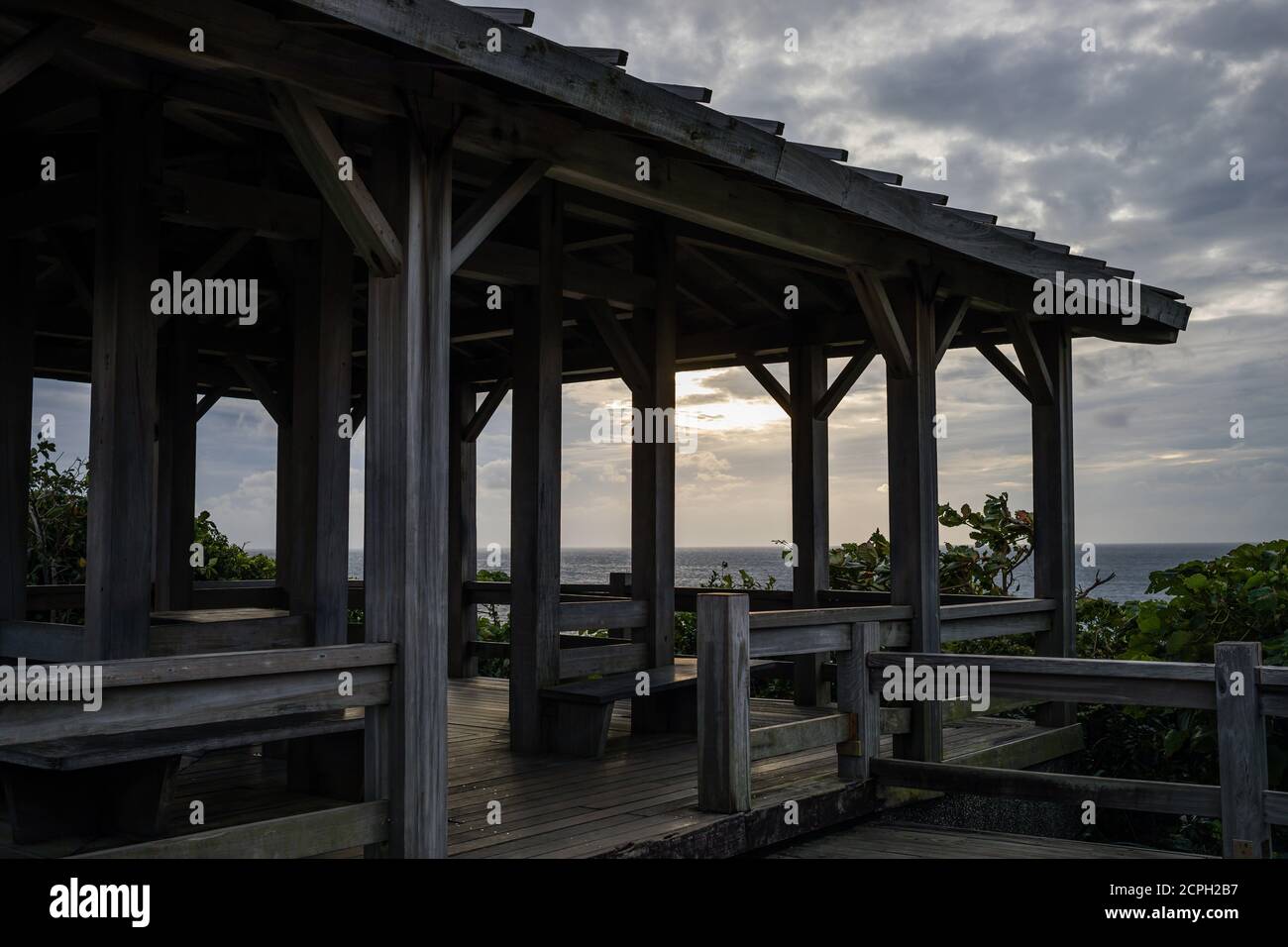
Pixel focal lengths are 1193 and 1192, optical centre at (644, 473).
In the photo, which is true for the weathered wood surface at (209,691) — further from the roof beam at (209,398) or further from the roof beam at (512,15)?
the roof beam at (209,398)

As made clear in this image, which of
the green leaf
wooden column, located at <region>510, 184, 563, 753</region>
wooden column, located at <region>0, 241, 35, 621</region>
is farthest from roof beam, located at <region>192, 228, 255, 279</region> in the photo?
the green leaf

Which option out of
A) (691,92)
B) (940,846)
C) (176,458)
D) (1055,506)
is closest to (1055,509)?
(1055,506)

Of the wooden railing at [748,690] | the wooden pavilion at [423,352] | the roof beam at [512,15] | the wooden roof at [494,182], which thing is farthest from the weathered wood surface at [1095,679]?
the roof beam at [512,15]

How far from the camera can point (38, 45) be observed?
3221 millimetres

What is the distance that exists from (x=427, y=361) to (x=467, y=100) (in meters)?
0.93

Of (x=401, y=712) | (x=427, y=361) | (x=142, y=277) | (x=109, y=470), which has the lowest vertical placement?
(x=401, y=712)

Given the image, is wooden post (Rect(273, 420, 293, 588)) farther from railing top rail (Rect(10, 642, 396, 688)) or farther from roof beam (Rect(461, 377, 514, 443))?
railing top rail (Rect(10, 642, 396, 688))

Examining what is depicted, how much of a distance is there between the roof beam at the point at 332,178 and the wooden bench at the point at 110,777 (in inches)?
70.1

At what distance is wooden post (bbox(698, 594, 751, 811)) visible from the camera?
16.1 ft

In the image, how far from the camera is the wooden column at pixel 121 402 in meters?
4.58

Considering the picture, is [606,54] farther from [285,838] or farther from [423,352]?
[285,838]
